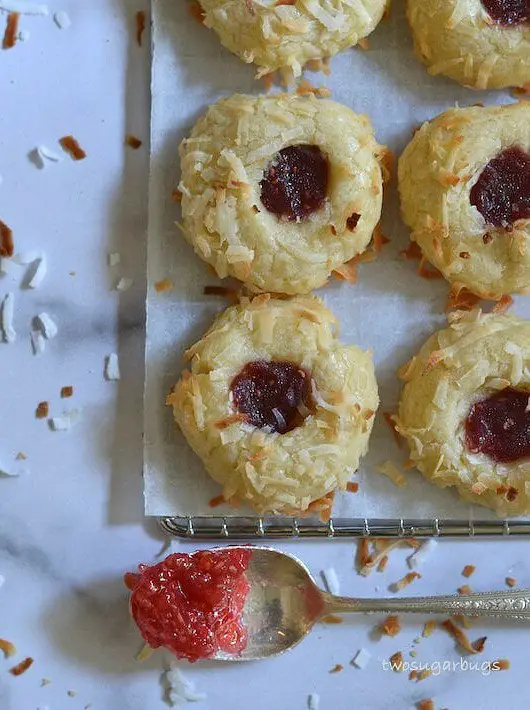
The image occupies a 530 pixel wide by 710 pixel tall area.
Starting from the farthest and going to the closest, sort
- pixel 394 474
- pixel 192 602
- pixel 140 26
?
pixel 140 26 → pixel 394 474 → pixel 192 602

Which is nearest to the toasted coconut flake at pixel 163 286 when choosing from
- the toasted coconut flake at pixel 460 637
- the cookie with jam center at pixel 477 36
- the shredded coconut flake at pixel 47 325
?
the shredded coconut flake at pixel 47 325

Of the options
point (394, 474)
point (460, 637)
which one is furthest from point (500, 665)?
point (394, 474)

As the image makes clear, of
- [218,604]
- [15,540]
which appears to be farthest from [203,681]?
[15,540]

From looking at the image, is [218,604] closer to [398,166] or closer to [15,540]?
[15,540]

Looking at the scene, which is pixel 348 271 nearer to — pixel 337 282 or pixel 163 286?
pixel 337 282

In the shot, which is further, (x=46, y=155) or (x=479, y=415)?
(x=46, y=155)
